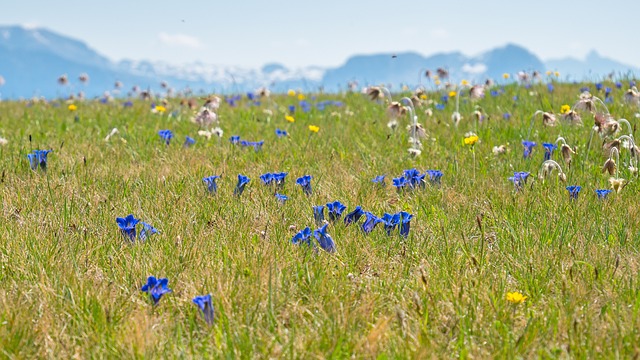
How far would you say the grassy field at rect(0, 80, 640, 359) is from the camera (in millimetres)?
2424

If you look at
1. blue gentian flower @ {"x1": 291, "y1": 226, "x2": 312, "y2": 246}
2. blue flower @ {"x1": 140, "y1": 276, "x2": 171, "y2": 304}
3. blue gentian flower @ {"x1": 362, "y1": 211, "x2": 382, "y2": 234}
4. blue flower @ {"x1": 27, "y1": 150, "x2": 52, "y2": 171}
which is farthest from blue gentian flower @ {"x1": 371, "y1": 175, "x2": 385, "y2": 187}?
blue flower @ {"x1": 27, "y1": 150, "x2": 52, "y2": 171}

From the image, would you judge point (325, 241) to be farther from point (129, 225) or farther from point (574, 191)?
point (574, 191)

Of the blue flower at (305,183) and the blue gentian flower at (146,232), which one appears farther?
the blue flower at (305,183)

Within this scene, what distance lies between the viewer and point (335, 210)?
12.2ft

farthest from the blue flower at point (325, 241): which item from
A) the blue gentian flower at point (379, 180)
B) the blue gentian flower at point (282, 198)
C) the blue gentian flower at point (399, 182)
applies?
the blue gentian flower at point (379, 180)

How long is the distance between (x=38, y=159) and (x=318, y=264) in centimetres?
351

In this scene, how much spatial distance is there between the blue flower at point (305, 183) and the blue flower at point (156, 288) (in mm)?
1811

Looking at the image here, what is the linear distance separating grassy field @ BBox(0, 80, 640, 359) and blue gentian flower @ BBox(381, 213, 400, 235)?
3.0 inches

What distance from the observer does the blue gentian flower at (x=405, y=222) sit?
136 inches

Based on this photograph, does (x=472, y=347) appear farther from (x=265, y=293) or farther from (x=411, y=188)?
(x=411, y=188)

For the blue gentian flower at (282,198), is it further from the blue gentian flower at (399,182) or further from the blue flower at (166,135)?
the blue flower at (166,135)

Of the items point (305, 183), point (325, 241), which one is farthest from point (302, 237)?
point (305, 183)

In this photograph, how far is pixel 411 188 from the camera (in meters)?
4.63

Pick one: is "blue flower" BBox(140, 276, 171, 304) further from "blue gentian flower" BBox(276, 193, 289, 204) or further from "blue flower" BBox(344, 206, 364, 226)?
"blue gentian flower" BBox(276, 193, 289, 204)
